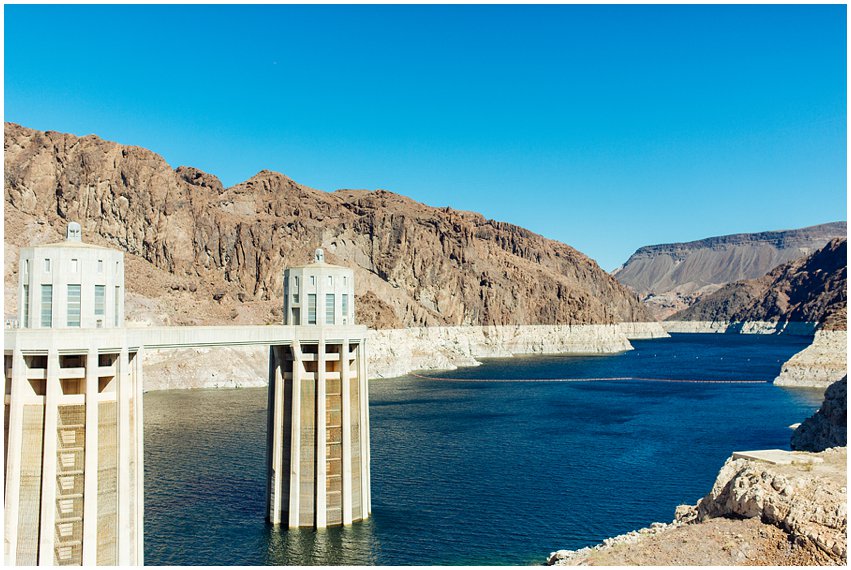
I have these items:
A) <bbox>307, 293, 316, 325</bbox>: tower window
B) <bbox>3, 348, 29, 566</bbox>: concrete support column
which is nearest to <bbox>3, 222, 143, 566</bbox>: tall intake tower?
<bbox>3, 348, 29, 566</bbox>: concrete support column

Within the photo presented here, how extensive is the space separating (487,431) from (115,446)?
5620 cm

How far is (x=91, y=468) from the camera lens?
3141 cm

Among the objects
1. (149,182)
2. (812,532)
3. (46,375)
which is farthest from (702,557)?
Result: (149,182)

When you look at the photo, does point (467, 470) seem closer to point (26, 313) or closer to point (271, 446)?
point (271, 446)

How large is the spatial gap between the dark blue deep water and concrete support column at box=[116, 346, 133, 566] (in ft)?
19.9

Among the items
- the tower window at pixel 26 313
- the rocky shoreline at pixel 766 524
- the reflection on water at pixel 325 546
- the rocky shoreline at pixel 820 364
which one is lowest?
the reflection on water at pixel 325 546

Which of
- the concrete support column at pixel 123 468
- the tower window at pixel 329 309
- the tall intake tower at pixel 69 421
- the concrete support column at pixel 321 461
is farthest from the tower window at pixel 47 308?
the tower window at pixel 329 309

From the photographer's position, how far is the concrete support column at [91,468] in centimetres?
3128

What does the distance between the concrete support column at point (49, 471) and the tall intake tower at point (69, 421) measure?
4 cm

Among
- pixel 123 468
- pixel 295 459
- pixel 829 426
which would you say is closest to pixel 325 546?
pixel 295 459

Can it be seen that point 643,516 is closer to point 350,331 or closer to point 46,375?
point 350,331

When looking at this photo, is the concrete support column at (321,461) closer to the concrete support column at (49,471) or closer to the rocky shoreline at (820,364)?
the concrete support column at (49,471)

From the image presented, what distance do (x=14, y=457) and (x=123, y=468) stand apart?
13.5 ft

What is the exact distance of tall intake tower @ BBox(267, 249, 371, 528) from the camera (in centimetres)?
4247
